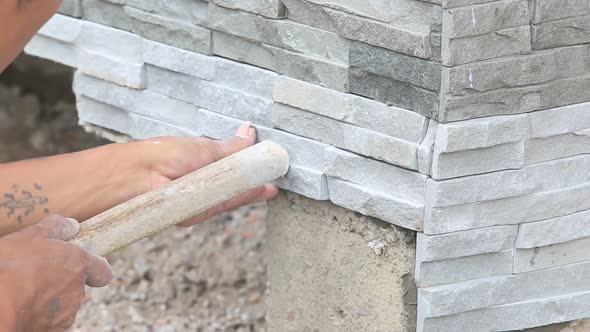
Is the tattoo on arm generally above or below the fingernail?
below

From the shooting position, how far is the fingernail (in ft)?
6.80

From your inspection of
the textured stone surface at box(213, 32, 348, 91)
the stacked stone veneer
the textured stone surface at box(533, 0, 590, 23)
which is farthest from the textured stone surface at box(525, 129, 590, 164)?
the textured stone surface at box(213, 32, 348, 91)

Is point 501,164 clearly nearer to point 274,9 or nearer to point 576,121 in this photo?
point 576,121

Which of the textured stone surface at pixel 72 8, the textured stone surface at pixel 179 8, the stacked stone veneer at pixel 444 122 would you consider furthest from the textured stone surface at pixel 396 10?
the textured stone surface at pixel 72 8

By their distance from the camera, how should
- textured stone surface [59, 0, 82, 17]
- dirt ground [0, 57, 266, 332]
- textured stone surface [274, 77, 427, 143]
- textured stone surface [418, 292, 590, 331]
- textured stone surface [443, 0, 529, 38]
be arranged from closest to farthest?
textured stone surface [443, 0, 529, 38]
textured stone surface [274, 77, 427, 143]
textured stone surface [418, 292, 590, 331]
textured stone surface [59, 0, 82, 17]
dirt ground [0, 57, 266, 332]

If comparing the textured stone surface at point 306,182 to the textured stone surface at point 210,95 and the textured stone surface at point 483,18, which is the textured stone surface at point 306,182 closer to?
the textured stone surface at point 210,95

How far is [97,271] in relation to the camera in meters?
1.79

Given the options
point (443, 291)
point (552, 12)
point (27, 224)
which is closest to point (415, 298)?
point (443, 291)

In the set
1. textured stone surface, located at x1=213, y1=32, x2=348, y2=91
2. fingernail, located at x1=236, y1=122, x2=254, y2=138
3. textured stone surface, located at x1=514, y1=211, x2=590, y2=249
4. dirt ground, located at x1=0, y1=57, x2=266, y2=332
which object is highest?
textured stone surface, located at x1=213, y1=32, x2=348, y2=91

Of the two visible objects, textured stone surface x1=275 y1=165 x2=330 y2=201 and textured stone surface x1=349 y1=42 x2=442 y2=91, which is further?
textured stone surface x1=275 y1=165 x2=330 y2=201

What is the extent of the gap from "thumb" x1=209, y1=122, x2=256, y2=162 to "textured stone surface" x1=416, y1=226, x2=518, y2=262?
0.39 m

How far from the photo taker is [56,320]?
5.72 ft

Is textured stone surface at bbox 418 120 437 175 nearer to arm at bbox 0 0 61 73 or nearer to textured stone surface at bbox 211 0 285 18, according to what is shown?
textured stone surface at bbox 211 0 285 18

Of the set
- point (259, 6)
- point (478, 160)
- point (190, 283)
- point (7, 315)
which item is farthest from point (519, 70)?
point (190, 283)
